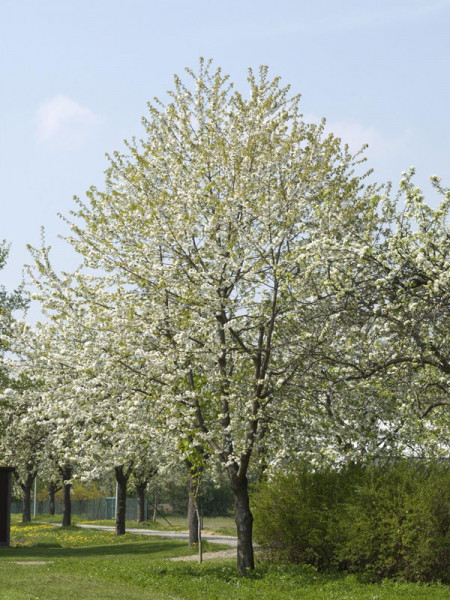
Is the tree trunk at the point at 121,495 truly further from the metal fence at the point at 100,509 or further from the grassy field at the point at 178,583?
the metal fence at the point at 100,509

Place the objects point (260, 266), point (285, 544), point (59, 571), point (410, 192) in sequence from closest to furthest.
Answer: point (410, 192)
point (260, 266)
point (285, 544)
point (59, 571)

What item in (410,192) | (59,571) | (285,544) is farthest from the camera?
(59,571)

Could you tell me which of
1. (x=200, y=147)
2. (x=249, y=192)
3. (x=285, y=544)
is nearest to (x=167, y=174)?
(x=200, y=147)

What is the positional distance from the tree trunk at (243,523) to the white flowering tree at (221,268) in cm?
3

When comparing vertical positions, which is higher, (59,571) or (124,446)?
(124,446)

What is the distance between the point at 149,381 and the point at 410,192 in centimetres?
838

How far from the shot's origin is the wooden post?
3008 cm

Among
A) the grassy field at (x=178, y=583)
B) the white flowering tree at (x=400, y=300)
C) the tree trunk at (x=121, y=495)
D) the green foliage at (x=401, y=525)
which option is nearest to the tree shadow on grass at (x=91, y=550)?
the grassy field at (x=178, y=583)

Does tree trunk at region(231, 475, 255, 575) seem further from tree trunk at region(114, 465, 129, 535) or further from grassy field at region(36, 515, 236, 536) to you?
grassy field at region(36, 515, 236, 536)

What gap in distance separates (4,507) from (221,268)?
18841 millimetres

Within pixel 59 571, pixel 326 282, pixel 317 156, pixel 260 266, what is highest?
pixel 317 156

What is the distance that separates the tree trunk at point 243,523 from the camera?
59.1 ft

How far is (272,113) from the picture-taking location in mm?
19766

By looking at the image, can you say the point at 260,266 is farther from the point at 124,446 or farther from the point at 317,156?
the point at 124,446
